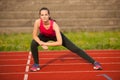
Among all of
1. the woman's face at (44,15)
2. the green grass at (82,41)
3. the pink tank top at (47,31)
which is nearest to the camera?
the woman's face at (44,15)

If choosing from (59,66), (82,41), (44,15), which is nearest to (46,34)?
(44,15)

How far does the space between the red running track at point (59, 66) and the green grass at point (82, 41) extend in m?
0.64

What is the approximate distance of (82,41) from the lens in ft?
30.8

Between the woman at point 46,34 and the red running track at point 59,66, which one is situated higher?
the woman at point 46,34

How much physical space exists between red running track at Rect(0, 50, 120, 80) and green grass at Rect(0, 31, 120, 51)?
2.09 feet

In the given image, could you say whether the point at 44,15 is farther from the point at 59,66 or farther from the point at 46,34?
the point at 59,66

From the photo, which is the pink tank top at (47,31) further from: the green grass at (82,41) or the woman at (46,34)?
the green grass at (82,41)

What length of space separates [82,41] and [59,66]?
3135 mm

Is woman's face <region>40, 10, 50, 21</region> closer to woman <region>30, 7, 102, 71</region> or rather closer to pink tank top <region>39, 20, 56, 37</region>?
woman <region>30, 7, 102, 71</region>

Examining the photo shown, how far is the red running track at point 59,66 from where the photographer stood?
5.49m

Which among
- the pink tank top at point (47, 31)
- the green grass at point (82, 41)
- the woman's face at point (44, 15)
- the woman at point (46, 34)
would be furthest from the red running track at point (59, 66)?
the woman's face at point (44, 15)

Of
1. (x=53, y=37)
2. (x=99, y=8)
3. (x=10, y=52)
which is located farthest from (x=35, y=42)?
(x=99, y=8)

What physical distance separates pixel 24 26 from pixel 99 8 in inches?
139

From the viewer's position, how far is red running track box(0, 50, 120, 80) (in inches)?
216
